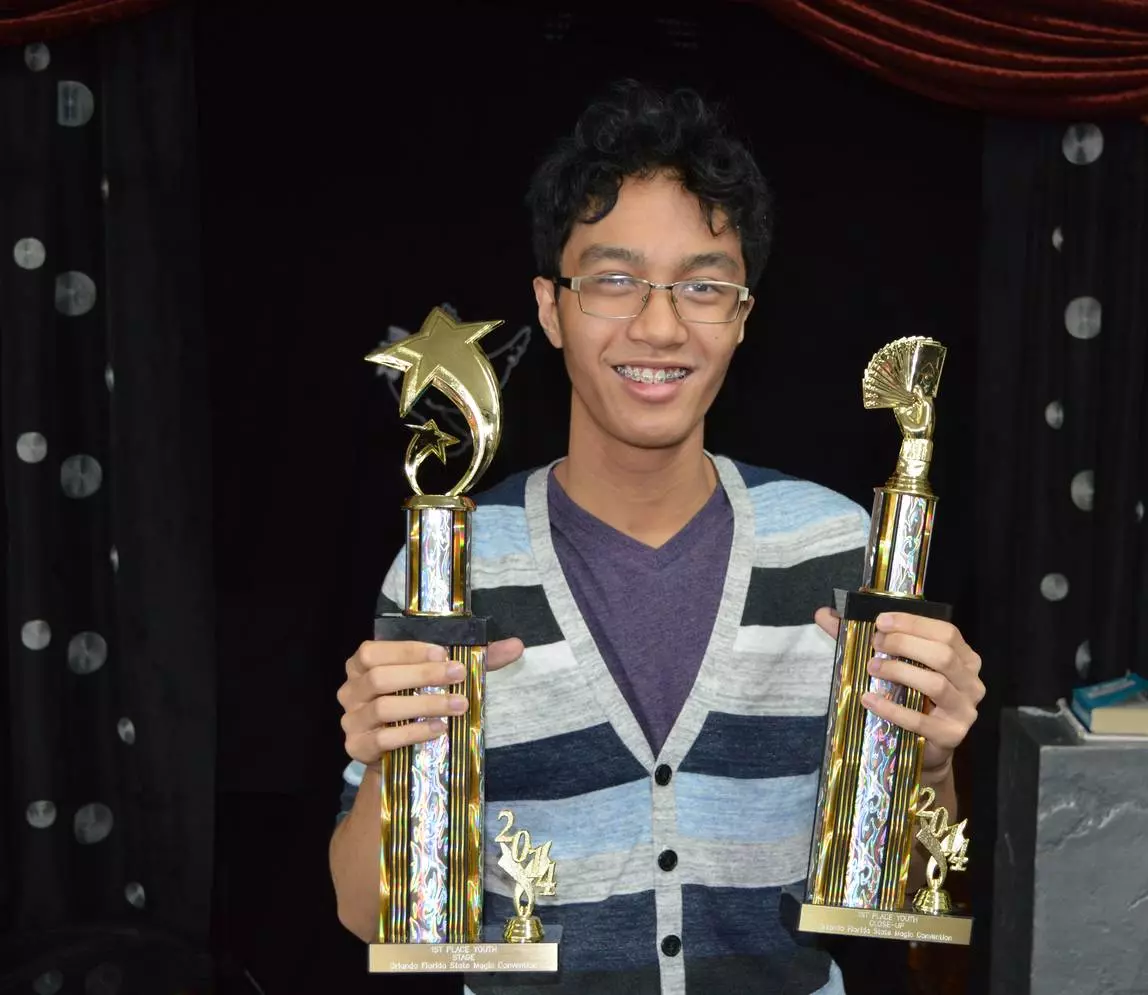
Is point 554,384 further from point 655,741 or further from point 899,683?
point 899,683

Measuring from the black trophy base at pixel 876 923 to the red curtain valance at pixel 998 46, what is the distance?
1704 millimetres

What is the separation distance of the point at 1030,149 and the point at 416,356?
5.59ft

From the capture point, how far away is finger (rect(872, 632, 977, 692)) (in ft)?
4.64

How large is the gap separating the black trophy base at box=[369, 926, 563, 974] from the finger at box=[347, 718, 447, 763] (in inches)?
8.1

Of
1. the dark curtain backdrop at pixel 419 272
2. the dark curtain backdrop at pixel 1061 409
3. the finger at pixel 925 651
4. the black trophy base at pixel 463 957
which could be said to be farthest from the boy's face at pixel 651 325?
the dark curtain backdrop at pixel 1061 409

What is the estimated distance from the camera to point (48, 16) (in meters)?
2.40

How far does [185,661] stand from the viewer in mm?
2623

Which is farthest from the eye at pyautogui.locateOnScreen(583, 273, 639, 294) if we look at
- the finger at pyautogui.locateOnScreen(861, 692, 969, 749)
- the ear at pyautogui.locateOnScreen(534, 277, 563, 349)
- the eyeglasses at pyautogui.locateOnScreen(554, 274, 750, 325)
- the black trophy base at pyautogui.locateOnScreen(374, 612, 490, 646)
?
the finger at pyautogui.locateOnScreen(861, 692, 969, 749)

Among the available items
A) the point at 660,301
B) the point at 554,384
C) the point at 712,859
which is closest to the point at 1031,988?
the point at 712,859

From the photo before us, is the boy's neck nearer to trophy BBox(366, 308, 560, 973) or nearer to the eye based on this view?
the eye

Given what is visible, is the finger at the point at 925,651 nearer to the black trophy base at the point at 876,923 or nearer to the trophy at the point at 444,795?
the black trophy base at the point at 876,923

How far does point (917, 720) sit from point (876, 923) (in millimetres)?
228

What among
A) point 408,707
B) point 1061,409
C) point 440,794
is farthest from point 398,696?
point 1061,409

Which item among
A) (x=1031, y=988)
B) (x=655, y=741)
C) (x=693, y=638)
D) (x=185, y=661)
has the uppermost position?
(x=693, y=638)
